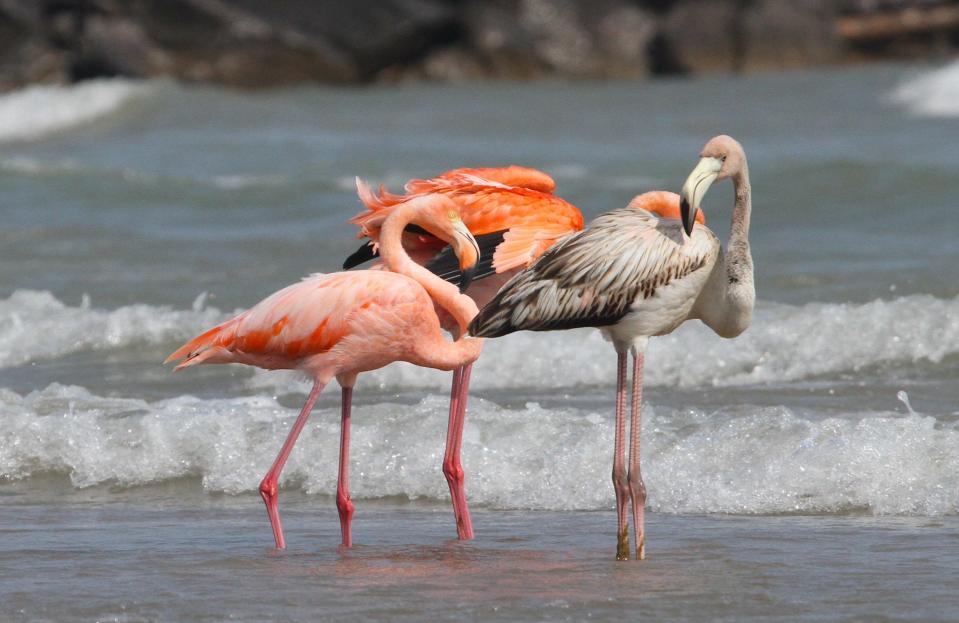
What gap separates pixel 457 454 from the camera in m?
6.25

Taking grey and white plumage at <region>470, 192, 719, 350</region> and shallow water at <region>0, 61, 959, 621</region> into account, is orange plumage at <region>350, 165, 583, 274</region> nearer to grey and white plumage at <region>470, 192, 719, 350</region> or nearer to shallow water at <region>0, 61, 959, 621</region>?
grey and white plumage at <region>470, 192, 719, 350</region>

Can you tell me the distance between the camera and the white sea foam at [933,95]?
20922 mm

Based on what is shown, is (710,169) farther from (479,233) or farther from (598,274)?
(479,233)

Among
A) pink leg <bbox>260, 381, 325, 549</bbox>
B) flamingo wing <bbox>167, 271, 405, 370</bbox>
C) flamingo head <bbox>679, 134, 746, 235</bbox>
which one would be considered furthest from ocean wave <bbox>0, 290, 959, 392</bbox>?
flamingo head <bbox>679, 134, 746, 235</bbox>

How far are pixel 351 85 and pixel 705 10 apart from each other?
6231 millimetres

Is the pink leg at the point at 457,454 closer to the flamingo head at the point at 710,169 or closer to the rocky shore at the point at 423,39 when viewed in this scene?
the flamingo head at the point at 710,169

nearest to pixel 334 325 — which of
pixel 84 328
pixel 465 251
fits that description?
pixel 465 251

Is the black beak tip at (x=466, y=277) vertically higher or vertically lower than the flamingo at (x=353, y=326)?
higher

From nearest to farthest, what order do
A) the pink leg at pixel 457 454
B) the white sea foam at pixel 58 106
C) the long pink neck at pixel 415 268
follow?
the long pink neck at pixel 415 268, the pink leg at pixel 457 454, the white sea foam at pixel 58 106

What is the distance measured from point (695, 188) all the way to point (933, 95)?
1733 centimetres

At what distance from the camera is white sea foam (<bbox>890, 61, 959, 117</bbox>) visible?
68.6 ft

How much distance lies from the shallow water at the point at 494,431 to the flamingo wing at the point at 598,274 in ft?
2.67

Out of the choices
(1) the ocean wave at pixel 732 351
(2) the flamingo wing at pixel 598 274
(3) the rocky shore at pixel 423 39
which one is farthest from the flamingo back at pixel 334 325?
(3) the rocky shore at pixel 423 39

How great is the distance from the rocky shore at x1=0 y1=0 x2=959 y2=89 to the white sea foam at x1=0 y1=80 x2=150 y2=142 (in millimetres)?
1200
